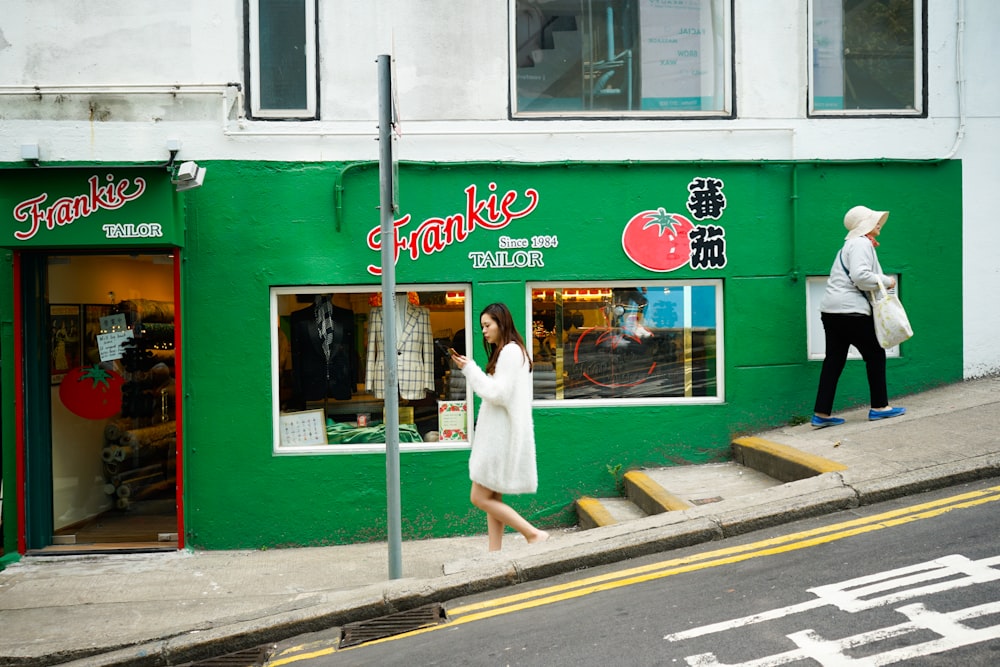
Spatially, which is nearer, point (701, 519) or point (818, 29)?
point (701, 519)

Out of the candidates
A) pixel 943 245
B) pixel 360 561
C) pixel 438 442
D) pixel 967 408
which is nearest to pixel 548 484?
pixel 438 442

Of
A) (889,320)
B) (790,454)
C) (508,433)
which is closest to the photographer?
(508,433)

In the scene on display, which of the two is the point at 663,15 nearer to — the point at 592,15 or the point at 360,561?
the point at 592,15

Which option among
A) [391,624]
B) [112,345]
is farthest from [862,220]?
[112,345]

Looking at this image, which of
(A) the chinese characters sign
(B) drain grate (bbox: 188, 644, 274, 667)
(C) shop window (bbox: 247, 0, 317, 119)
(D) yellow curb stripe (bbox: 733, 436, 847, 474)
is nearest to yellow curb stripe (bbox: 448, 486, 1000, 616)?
(D) yellow curb stripe (bbox: 733, 436, 847, 474)

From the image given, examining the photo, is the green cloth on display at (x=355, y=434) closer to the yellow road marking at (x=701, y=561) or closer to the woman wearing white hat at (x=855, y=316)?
the yellow road marking at (x=701, y=561)

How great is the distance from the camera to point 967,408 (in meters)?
7.34

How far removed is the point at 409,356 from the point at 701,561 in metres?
3.73

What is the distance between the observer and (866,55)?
28.1 feet

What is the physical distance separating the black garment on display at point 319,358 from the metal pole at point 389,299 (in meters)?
2.40

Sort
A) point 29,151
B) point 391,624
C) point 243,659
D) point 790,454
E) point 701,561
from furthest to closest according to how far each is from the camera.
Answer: point 29,151, point 790,454, point 701,561, point 391,624, point 243,659

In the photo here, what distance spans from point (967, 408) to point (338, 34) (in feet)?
21.2

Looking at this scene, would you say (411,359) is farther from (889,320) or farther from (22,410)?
(889,320)

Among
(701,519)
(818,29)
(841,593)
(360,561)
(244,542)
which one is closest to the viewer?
(841,593)
